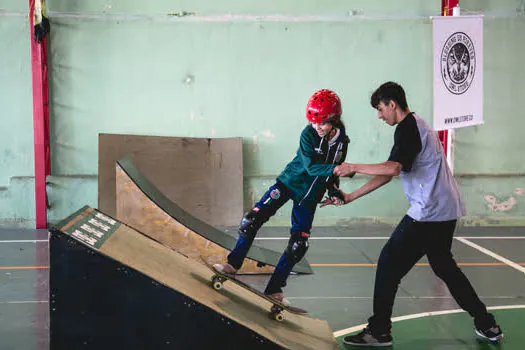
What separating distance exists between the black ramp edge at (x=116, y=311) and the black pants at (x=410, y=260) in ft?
4.67

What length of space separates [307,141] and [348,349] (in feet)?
5.37

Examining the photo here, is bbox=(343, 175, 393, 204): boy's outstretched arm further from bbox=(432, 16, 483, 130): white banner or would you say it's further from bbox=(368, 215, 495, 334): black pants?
bbox=(432, 16, 483, 130): white banner

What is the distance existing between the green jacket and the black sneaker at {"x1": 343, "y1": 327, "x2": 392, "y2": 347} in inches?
42.6

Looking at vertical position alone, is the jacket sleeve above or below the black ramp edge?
above

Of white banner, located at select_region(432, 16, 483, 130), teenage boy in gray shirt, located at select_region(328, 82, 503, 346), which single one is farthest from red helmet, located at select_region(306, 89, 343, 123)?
white banner, located at select_region(432, 16, 483, 130)

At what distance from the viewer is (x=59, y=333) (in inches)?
128

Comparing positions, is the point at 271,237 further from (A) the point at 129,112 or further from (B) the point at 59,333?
(B) the point at 59,333

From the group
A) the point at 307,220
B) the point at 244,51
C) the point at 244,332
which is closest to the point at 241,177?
the point at 244,51

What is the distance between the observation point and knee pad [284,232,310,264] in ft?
16.8

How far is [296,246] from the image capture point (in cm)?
512

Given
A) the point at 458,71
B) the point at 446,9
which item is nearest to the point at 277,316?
the point at 458,71

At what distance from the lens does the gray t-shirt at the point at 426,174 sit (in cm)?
423

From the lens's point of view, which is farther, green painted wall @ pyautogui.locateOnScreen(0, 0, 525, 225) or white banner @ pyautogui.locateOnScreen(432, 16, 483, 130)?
green painted wall @ pyautogui.locateOnScreen(0, 0, 525, 225)

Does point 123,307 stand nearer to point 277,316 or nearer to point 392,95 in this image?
point 277,316
